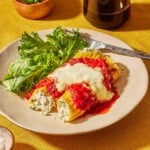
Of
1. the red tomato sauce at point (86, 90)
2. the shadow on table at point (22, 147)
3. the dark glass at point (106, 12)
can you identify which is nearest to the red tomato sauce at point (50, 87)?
the red tomato sauce at point (86, 90)

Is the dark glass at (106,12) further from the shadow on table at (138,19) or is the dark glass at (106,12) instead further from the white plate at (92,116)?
the white plate at (92,116)

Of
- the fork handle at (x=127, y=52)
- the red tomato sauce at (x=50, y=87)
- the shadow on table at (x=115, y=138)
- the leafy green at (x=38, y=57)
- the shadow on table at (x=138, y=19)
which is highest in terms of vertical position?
the red tomato sauce at (x=50, y=87)

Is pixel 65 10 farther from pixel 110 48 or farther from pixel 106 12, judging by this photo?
pixel 110 48

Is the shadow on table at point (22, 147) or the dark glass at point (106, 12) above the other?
the dark glass at point (106, 12)

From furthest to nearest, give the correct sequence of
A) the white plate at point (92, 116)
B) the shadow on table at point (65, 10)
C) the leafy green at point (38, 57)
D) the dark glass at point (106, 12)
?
the shadow on table at point (65, 10) < the dark glass at point (106, 12) < the leafy green at point (38, 57) < the white plate at point (92, 116)

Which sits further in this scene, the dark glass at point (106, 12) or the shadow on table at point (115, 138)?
the dark glass at point (106, 12)

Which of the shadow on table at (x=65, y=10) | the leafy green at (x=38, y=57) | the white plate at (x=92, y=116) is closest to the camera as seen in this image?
the white plate at (x=92, y=116)

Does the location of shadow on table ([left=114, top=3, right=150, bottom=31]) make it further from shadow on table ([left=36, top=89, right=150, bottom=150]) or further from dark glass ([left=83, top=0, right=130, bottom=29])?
shadow on table ([left=36, top=89, right=150, bottom=150])

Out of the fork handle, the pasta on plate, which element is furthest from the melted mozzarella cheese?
the fork handle
